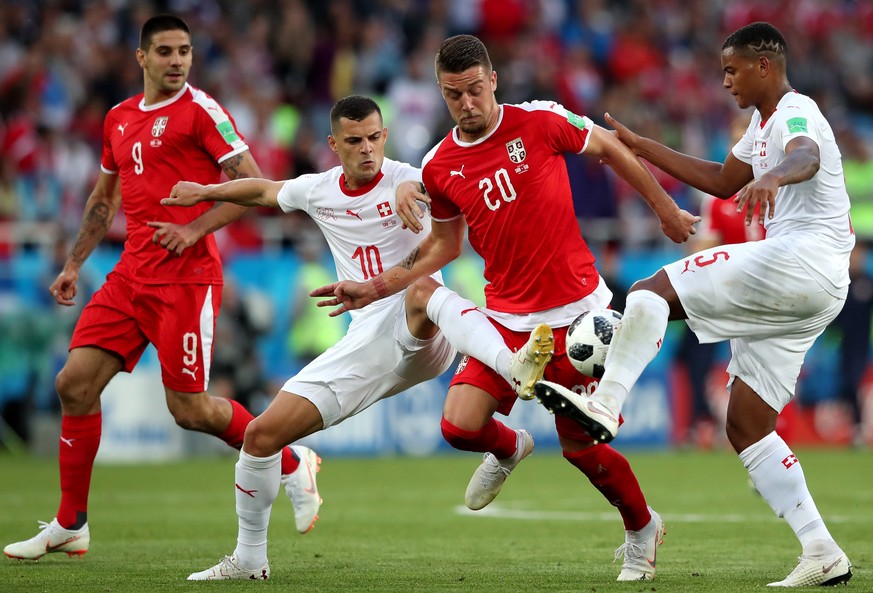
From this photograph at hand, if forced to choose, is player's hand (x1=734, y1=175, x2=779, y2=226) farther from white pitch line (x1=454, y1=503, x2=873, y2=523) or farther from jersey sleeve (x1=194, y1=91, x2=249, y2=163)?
white pitch line (x1=454, y1=503, x2=873, y2=523)

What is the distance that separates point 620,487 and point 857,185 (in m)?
13.0

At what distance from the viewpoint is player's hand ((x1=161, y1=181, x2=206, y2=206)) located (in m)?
7.76

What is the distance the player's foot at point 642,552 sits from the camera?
728 cm

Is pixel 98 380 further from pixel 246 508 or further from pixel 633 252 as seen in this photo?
pixel 633 252

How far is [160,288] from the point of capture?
8602mm

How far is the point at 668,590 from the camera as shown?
671 cm

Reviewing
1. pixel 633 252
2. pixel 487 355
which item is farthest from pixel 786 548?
pixel 633 252

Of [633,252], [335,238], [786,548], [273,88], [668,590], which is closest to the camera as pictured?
[668,590]

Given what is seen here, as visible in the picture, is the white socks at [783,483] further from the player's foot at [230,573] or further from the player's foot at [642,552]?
the player's foot at [230,573]

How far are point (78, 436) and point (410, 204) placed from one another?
275cm

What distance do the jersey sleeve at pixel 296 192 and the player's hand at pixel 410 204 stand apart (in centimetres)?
77

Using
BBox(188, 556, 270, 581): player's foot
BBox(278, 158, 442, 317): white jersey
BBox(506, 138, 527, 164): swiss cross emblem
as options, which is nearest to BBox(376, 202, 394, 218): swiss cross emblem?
BBox(278, 158, 442, 317): white jersey

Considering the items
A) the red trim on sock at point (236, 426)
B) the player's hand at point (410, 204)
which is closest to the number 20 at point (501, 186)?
the player's hand at point (410, 204)

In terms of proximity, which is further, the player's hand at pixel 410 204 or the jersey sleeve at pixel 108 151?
the jersey sleeve at pixel 108 151
